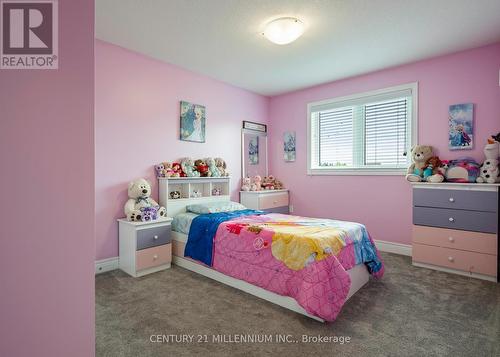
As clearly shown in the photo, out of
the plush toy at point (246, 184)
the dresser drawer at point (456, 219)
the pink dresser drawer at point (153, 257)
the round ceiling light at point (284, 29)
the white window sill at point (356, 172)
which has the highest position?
the round ceiling light at point (284, 29)

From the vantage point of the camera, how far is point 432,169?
3293mm

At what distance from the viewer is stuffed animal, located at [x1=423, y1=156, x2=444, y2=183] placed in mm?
3161

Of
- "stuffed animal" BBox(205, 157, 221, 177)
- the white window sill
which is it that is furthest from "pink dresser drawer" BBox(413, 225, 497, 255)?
"stuffed animal" BBox(205, 157, 221, 177)

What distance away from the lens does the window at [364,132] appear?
3.74 meters

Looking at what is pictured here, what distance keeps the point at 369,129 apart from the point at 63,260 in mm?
4087

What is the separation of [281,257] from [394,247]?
7.63 ft

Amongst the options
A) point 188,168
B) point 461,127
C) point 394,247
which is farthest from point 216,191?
point 461,127

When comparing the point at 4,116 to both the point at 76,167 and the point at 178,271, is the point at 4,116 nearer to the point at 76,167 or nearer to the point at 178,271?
the point at 76,167

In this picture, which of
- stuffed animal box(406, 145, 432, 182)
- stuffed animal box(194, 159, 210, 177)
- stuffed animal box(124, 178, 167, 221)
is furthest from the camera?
stuffed animal box(194, 159, 210, 177)

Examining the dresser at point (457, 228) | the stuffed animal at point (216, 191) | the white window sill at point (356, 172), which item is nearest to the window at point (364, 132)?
the white window sill at point (356, 172)

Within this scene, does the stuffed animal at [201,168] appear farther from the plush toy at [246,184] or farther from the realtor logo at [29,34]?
the realtor logo at [29,34]

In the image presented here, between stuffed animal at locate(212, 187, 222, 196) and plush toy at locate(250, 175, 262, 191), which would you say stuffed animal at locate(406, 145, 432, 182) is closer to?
plush toy at locate(250, 175, 262, 191)

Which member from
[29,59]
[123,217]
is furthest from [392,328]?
[123,217]

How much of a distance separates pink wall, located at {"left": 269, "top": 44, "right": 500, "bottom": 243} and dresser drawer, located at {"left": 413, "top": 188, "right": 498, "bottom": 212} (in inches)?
19.3
